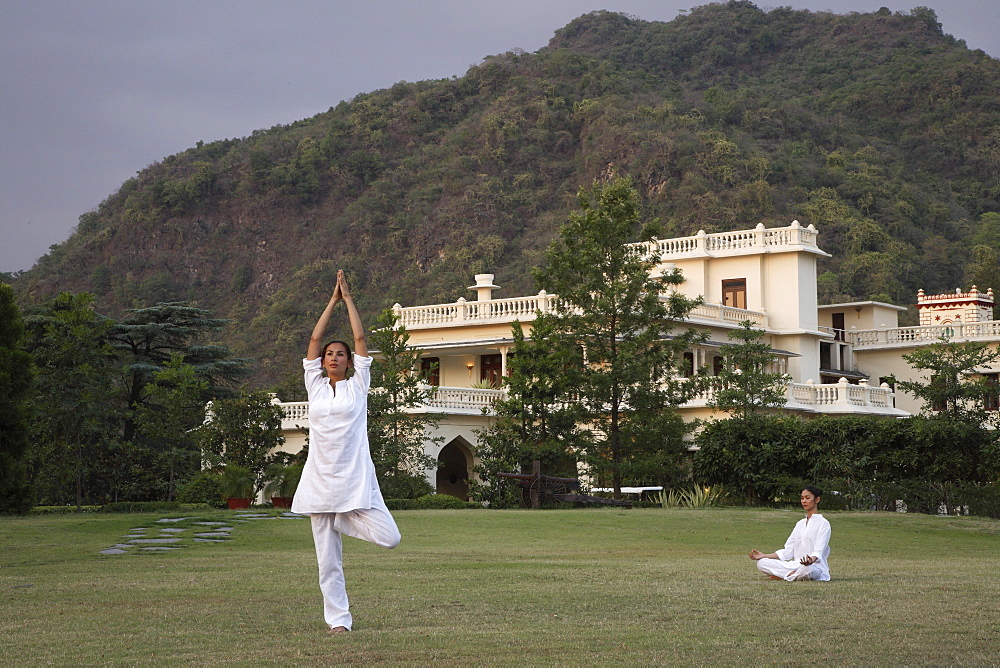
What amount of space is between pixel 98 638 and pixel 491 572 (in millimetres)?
5439

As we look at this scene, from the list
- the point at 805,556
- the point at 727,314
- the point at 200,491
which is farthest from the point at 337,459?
the point at 727,314

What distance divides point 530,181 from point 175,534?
71709 mm

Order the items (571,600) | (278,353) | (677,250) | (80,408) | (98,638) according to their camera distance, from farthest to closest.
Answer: (278,353), (677,250), (80,408), (571,600), (98,638)

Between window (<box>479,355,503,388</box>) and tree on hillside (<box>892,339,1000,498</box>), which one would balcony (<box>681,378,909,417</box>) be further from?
tree on hillside (<box>892,339,1000,498</box>)

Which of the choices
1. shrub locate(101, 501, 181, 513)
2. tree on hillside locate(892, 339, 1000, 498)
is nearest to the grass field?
tree on hillside locate(892, 339, 1000, 498)

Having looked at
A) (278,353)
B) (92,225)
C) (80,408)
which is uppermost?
(92,225)

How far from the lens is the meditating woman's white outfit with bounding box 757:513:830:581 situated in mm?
12438

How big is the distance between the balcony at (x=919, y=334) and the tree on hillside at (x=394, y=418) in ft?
88.5

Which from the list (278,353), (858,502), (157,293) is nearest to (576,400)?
(858,502)

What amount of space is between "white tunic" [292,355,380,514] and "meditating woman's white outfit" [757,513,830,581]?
16.3 feet

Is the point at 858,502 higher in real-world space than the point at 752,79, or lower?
lower

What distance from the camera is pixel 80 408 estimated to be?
104 feet

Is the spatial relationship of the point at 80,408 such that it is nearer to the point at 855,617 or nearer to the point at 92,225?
the point at 855,617

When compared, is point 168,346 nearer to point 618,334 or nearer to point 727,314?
point 618,334
